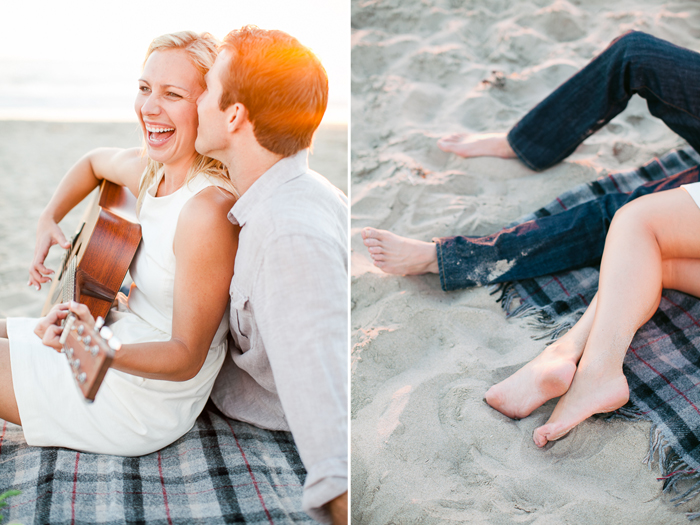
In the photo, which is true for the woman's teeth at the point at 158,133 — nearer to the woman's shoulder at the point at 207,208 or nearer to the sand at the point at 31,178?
the woman's shoulder at the point at 207,208

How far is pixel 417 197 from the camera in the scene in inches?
90.0

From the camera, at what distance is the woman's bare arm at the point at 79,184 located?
1584 millimetres

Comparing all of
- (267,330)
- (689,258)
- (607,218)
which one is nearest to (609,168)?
(607,218)

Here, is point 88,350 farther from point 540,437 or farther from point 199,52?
point 540,437

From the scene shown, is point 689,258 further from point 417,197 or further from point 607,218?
point 417,197

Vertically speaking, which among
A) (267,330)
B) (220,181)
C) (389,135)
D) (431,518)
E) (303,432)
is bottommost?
(431,518)

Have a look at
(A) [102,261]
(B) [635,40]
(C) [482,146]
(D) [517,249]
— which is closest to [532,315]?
(D) [517,249]

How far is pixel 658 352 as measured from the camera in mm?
1542

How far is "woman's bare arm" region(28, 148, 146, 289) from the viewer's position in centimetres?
158

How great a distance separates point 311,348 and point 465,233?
51.2 inches

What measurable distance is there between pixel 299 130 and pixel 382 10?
266 cm

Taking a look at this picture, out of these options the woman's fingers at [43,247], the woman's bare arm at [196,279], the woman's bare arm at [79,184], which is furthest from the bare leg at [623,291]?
the woman's fingers at [43,247]

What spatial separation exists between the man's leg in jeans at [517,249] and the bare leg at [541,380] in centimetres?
39

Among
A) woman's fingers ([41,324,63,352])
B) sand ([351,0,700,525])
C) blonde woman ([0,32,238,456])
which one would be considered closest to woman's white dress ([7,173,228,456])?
blonde woman ([0,32,238,456])
